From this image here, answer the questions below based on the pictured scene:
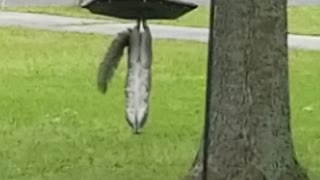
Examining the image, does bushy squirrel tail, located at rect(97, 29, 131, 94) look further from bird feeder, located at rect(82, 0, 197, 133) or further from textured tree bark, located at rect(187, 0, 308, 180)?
textured tree bark, located at rect(187, 0, 308, 180)

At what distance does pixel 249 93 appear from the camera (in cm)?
647

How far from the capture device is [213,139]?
21.7 feet

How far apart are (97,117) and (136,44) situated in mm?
3442

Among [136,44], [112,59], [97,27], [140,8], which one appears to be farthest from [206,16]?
[140,8]

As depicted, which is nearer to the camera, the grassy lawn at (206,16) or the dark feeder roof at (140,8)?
the dark feeder roof at (140,8)

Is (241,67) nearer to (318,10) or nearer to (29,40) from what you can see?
(29,40)

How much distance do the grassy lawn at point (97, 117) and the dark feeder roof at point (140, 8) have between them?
1766 millimetres

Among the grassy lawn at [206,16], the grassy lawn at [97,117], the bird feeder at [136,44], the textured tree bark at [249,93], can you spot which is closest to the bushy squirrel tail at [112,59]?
the bird feeder at [136,44]

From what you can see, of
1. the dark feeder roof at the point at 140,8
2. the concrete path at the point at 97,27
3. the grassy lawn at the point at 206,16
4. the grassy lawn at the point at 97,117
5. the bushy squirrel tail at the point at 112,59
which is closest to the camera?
the dark feeder roof at the point at 140,8

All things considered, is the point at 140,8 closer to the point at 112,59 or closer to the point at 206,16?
the point at 112,59

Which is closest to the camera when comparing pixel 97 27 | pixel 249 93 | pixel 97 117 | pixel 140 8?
pixel 140 8

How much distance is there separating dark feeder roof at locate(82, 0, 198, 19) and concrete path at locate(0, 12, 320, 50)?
30.1ft

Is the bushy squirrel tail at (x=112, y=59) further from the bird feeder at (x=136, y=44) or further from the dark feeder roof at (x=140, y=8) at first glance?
the dark feeder roof at (x=140, y=8)

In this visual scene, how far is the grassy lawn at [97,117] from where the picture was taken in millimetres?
7879
